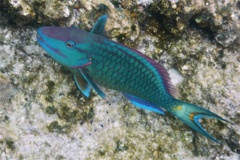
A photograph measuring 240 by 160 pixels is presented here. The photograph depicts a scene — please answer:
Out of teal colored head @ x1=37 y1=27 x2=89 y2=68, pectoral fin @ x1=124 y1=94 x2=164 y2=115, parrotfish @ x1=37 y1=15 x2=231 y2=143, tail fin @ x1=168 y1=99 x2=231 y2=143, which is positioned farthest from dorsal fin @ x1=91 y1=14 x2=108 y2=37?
tail fin @ x1=168 y1=99 x2=231 y2=143

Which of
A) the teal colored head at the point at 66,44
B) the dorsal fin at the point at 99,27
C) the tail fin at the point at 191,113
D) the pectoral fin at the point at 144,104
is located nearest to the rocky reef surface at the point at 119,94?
the dorsal fin at the point at 99,27

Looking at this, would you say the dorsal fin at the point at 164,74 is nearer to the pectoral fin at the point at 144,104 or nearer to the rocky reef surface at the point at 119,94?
the pectoral fin at the point at 144,104

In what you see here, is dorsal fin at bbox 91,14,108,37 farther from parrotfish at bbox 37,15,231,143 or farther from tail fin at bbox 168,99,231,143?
tail fin at bbox 168,99,231,143

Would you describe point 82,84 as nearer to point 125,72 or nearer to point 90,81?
point 90,81

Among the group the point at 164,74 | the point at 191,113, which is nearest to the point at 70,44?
the point at 164,74

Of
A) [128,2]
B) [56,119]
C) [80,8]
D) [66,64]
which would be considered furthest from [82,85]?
[128,2]

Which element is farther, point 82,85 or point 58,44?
point 82,85

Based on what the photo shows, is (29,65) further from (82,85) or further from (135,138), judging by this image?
(135,138)
